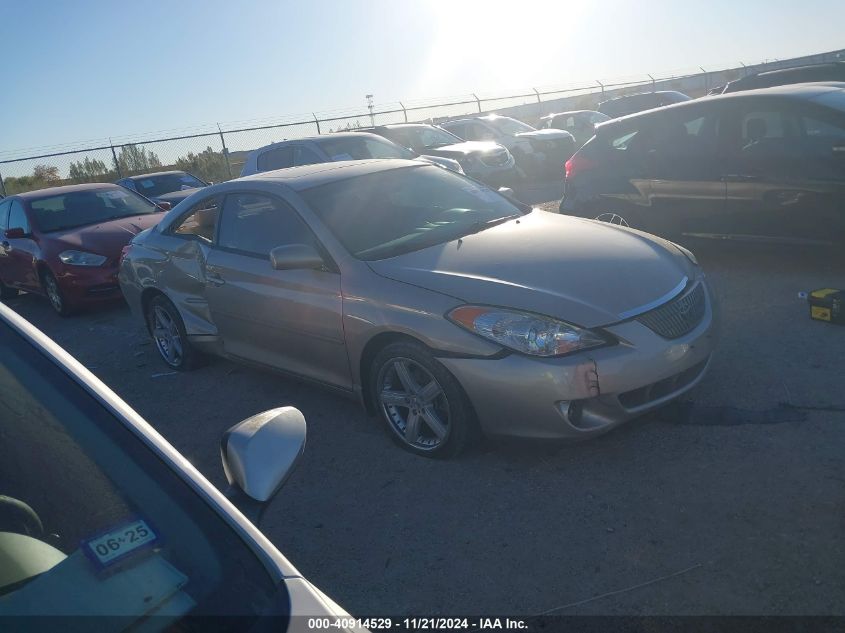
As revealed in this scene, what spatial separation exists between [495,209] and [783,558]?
10.0 ft

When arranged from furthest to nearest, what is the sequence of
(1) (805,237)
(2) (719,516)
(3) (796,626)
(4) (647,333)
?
(1) (805,237), (4) (647,333), (2) (719,516), (3) (796,626)

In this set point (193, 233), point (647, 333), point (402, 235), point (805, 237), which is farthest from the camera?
point (805, 237)

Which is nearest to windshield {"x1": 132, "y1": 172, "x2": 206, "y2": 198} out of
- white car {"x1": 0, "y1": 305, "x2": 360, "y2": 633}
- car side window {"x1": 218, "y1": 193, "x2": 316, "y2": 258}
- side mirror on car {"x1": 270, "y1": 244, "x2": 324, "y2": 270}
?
car side window {"x1": 218, "y1": 193, "x2": 316, "y2": 258}

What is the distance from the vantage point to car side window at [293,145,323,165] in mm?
11749

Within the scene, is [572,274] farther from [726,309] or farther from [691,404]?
[726,309]

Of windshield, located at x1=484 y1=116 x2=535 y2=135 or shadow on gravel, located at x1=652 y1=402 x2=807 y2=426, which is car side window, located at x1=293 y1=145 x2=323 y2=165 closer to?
shadow on gravel, located at x1=652 y1=402 x2=807 y2=426

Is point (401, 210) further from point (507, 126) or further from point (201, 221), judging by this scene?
point (507, 126)

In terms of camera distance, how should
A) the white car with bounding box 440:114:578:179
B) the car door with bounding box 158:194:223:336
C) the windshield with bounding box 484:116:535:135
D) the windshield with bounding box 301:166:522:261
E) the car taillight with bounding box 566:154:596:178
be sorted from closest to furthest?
1. the windshield with bounding box 301:166:522:261
2. the car door with bounding box 158:194:223:336
3. the car taillight with bounding box 566:154:596:178
4. the white car with bounding box 440:114:578:179
5. the windshield with bounding box 484:116:535:135

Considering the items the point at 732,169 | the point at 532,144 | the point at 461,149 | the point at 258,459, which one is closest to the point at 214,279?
the point at 258,459

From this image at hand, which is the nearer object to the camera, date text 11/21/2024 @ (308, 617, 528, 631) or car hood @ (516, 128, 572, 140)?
date text 11/21/2024 @ (308, 617, 528, 631)

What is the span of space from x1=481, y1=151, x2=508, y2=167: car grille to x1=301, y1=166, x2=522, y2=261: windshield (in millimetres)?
10401

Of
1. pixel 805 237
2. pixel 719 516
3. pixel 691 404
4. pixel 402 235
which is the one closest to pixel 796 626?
pixel 719 516

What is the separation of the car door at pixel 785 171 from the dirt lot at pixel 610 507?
4.82ft

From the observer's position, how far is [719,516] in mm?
3305
